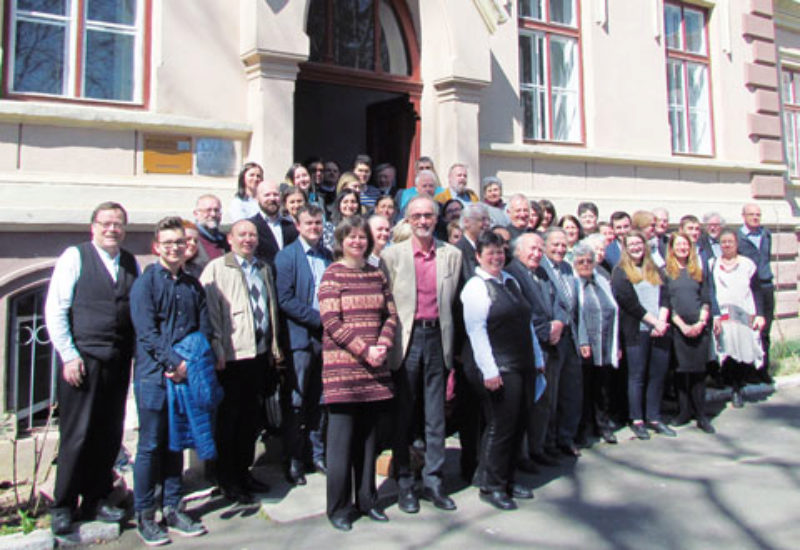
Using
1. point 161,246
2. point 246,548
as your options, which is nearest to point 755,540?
point 246,548

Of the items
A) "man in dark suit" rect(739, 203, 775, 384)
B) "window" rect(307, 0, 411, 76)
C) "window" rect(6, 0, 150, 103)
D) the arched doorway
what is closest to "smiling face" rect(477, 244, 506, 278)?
"window" rect(6, 0, 150, 103)

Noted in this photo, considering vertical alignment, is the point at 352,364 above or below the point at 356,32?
below

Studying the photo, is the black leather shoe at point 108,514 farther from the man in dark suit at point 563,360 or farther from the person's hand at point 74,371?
the man in dark suit at point 563,360

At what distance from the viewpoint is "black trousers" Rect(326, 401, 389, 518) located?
4.19m

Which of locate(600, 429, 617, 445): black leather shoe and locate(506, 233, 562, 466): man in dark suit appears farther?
locate(600, 429, 617, 445): black leather shoe

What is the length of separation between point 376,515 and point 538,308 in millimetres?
1916

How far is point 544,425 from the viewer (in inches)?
210

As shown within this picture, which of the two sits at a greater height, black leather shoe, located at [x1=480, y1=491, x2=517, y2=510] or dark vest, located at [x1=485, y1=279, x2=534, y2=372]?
dark vest, located at [x1=485, y1=279, x2=534, y2=372]

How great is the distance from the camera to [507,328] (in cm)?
449

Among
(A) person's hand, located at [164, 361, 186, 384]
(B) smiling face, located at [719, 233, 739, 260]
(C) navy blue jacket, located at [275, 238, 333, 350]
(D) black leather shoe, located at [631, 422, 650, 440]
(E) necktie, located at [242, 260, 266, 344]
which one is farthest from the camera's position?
(B) smiling face, located at [719, 233, 739, 260]

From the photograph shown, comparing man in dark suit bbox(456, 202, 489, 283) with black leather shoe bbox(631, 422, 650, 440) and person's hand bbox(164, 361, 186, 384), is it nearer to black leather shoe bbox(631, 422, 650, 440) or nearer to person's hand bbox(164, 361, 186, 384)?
person's hand bbox(164, 361, 186, 384)

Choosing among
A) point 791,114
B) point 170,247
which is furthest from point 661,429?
point 791,114

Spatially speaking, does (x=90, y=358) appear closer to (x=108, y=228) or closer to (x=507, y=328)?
(x=108, y=228)

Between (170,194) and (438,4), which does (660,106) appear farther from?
(170,194)
